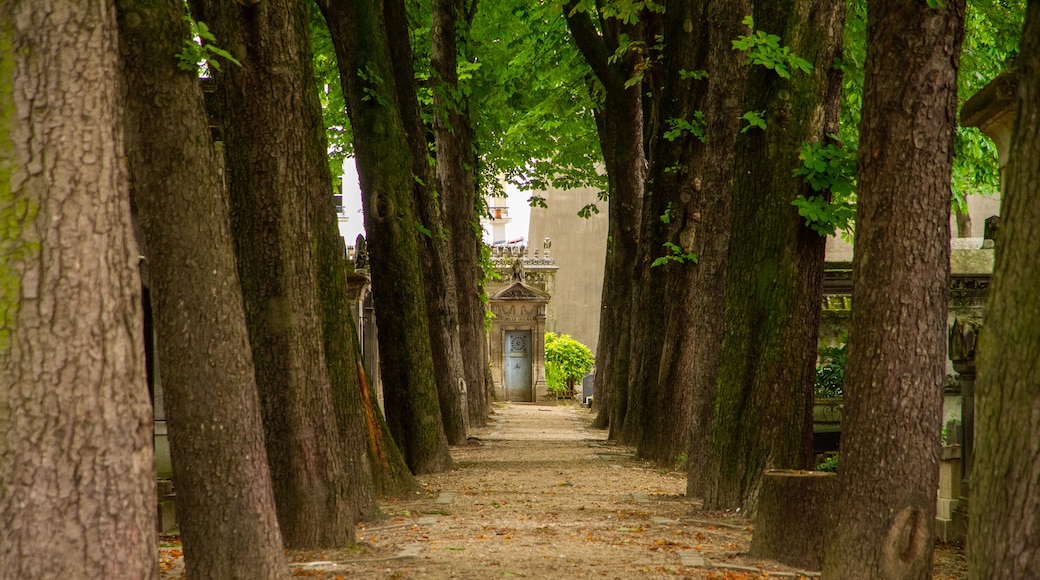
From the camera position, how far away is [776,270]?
853 centimetres

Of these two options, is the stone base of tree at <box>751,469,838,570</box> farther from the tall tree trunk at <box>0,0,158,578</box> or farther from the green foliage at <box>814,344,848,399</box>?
the green foliage at <box>814,344,848,399</box>

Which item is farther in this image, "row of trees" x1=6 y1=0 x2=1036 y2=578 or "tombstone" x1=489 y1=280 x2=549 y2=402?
"tombstone" x1=489 y1=280 x2=549 y2=402

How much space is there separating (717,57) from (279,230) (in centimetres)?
564

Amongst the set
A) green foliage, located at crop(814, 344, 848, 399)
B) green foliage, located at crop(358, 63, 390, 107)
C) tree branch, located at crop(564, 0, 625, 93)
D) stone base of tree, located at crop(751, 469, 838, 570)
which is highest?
tree branch, located at crop(564, 0, 625, 93)

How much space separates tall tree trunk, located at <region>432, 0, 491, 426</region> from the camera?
19.3 m

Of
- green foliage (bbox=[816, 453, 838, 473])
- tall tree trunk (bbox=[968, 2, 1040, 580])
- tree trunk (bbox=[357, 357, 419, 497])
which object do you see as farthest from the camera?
tree trunk (bbox=[357, 357, 419, 497])

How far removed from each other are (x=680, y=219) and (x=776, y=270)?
6578 millimetres

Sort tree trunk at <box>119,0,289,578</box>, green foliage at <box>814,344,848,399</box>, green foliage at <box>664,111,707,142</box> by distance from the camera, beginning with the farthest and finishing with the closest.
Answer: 1. green foliage at <box>664,111,707,142</box>
2. green foliage at <box>814,344,848,399</box>
3. tree trunk at <box>119,0,289,578</box>

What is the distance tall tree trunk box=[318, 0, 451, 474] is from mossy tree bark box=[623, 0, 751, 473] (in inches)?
126

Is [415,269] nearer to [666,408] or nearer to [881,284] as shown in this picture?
[666,408]

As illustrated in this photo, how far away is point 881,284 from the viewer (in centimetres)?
574

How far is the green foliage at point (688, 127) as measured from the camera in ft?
46.3

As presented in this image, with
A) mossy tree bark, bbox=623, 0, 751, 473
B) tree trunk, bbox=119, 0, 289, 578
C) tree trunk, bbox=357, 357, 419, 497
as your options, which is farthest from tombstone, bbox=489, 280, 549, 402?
tree trunk, bbox=119, 0, 289, 578

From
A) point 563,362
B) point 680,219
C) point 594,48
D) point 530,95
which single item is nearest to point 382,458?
point 680,219
